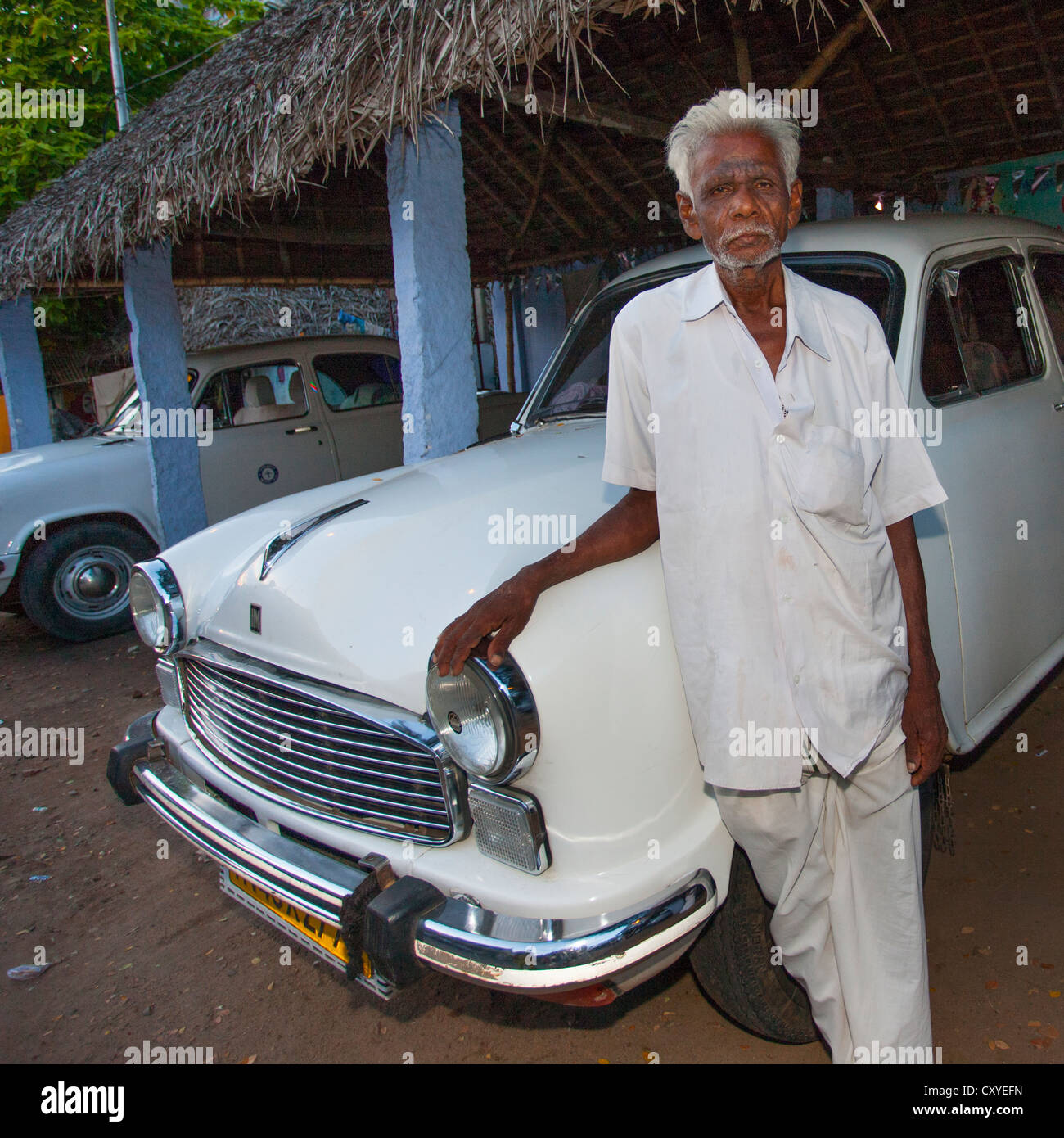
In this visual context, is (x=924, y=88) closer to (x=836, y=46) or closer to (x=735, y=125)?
(x=836, y=46)

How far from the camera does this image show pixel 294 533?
2.31m

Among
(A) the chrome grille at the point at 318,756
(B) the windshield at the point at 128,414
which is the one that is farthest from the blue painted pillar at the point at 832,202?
(A) the chrome grille at the point at 318,756

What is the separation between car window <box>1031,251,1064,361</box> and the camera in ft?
10.4

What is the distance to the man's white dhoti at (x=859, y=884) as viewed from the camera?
1.68 meters

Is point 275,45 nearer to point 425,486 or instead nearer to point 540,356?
point 425,486

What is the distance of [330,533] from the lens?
219 centimetres

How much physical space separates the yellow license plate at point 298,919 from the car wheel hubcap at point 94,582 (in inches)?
180

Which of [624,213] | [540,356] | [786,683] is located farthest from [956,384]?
[540,356]

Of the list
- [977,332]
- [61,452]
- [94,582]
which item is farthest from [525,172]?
[94,582]

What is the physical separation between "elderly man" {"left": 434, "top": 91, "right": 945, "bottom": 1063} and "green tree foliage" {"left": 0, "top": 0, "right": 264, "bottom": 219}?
38.4 ft

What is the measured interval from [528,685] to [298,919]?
2.67 ft

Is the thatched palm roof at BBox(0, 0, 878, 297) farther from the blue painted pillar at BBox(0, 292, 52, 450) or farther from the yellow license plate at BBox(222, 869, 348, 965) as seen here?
the yellow license plate at BBox(222, 869, 348, 965)

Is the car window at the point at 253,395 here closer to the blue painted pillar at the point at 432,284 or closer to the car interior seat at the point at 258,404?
the car interior seat at the point at 258,404
